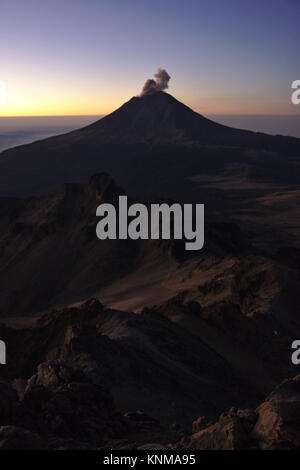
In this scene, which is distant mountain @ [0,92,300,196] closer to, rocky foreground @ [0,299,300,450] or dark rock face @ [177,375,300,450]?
rocky foreground @ [0,299,300,450]

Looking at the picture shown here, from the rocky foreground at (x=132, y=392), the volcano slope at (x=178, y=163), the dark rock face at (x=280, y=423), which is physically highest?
the volcano slope at (x=178, y=163)

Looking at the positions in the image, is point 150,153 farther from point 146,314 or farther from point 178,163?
point 146,314

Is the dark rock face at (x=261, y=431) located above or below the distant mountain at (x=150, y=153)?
below

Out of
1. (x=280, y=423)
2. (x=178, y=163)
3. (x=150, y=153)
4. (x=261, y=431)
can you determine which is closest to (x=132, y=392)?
(x=261, y=431)

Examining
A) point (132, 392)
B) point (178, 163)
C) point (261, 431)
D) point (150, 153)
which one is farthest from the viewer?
point (150, 153)

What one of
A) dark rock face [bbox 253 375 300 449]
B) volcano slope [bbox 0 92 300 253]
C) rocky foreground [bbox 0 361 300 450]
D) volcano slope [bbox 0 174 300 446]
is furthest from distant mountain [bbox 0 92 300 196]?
dark rock face [bbox 253 375 300 449]

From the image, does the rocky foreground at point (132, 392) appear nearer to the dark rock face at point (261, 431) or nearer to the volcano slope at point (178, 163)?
the dark rock face at point (261, 431)

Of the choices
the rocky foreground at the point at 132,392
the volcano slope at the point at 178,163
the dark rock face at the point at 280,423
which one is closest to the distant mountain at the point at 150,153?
the volcano slope at the point at 178,163

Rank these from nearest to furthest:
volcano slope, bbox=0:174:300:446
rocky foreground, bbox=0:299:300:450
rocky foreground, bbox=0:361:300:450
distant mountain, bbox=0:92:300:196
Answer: rocky foreground, bbox=0:361:300:450 < rocky foreground, bbox=0:299:300:450 < volcano slope, bbox=0:174:300:446 < distant mountain, bbox=0:92:300:196

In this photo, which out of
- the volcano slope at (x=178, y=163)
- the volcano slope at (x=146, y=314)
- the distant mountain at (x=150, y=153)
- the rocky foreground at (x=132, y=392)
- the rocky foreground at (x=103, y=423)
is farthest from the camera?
the distant mountain at (x=150, y=153)

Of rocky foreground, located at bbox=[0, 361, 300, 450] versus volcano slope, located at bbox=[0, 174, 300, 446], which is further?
volcano slope, located at bbox=[0, 174, 300, 446]
